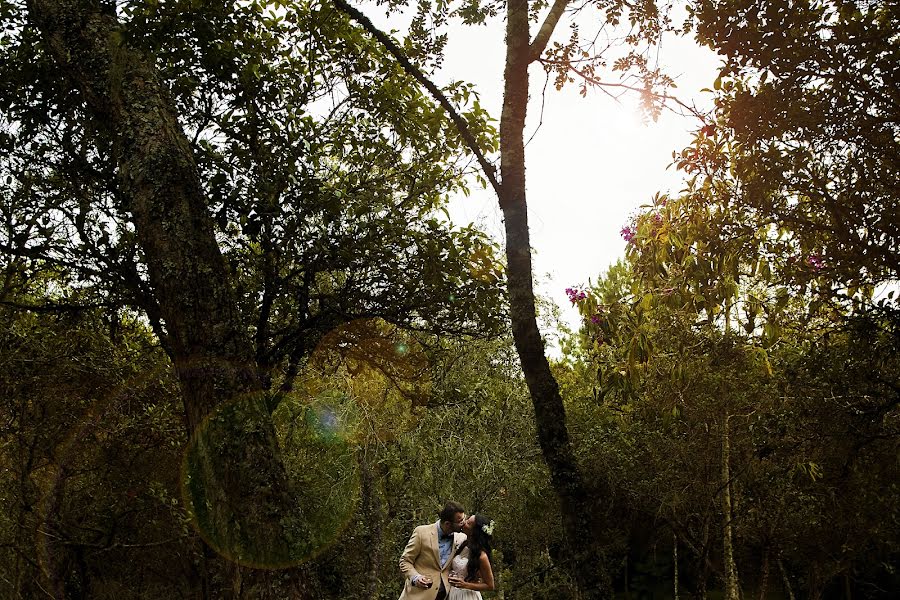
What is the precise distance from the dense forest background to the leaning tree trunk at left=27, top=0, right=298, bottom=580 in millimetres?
20

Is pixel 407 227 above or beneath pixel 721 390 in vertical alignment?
above

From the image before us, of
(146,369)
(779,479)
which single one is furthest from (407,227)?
(779,479)

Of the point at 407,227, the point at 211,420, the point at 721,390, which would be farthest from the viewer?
the point at 721,390

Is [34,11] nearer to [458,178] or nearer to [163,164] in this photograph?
[163,164]

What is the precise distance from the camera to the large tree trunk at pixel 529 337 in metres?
5.00

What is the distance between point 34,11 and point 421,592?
7358 mm

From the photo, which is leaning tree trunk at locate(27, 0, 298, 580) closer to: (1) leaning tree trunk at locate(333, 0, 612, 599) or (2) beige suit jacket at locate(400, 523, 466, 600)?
(1) leaning tree trunk at locate(333, 0, 612, 599)

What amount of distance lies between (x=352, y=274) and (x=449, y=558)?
401 centimetres

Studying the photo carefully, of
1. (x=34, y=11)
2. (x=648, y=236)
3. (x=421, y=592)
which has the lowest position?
(x=421, y=592)

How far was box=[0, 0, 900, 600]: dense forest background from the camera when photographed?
5176mm

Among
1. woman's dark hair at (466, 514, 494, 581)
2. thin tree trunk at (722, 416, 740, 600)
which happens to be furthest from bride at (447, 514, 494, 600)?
thin tree trunk at (722, 416, 740, 600)

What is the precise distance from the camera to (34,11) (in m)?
5.88

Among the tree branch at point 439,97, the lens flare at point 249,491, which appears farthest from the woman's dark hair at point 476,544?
the tree branch at point 439,97

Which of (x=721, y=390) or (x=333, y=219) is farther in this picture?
(x=721, y=390)
